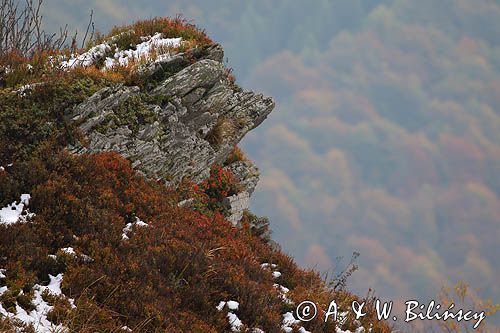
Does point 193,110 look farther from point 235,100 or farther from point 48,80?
point 48,80

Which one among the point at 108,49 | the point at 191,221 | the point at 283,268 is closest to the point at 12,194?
the point at 191,221

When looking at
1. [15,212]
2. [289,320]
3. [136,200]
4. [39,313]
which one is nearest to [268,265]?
[289,320]

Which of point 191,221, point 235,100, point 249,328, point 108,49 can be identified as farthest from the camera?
point 235,100

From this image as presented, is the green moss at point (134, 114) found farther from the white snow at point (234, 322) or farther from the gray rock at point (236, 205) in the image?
the white snow at point (234, 322)

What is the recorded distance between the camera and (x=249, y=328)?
779 cm

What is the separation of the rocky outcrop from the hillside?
1.6 inches

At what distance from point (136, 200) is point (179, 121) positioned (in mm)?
4137

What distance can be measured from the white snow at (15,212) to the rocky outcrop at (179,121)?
2.32m

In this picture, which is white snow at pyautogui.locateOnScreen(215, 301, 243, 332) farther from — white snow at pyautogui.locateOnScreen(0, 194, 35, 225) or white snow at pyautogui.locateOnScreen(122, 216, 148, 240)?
white snow at pyautogui.locateOnScreen(0, 194, 35, 225)

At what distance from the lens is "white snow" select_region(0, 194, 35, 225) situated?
804cm

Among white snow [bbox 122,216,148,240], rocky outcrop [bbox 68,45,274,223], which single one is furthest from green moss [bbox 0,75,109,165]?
white snow [bbox 122,216,148,240]

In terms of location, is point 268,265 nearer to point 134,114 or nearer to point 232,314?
point 232,314

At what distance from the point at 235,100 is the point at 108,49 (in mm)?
4636

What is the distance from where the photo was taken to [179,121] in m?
13.9
